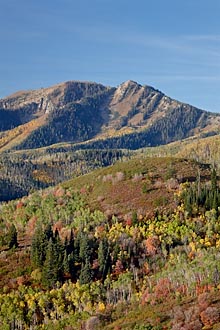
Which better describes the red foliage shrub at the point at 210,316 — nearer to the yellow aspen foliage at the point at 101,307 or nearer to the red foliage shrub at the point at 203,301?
the red foliage shrub at the point at 203,301

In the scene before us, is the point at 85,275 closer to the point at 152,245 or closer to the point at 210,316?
the point at 152,245

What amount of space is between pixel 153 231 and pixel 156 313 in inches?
2545

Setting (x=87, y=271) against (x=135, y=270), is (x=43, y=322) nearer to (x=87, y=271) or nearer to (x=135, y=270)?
(x=87, y=271)

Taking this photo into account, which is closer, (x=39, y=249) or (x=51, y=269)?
(x=51, y=269)

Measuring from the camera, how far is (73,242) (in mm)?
165500

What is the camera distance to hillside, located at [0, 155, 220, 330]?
367 feet

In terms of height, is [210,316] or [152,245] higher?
[152,245]

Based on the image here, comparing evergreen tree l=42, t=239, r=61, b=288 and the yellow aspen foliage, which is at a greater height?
evergreen tree l=42, t=239, r=61, b=288

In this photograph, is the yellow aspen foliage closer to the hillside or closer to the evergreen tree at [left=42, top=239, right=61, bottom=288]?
the hillside

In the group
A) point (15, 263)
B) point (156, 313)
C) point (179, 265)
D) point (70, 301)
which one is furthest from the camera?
point (15, 263)

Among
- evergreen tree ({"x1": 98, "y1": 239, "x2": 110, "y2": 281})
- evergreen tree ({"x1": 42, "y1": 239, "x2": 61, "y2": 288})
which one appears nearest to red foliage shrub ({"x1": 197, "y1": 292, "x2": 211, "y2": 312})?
evergreen tree ({"x1": 98, "y1": 239, "x2": 110, "y2": 281})

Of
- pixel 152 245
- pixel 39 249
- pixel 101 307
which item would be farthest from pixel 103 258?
pixel 101 307

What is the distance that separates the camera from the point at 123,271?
493ft

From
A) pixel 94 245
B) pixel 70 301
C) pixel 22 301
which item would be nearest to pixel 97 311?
pixel 70 301
